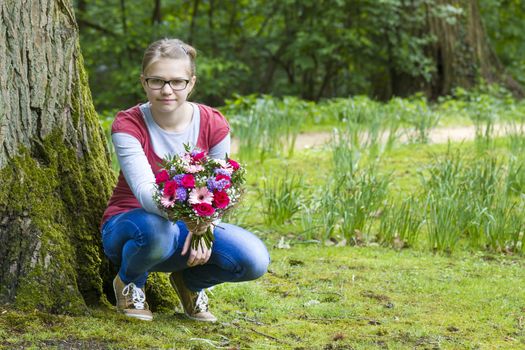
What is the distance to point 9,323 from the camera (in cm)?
306

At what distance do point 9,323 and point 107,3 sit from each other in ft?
42.7

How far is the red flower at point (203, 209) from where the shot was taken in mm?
2926

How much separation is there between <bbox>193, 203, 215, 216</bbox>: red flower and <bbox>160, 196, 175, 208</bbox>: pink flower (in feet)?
0.27

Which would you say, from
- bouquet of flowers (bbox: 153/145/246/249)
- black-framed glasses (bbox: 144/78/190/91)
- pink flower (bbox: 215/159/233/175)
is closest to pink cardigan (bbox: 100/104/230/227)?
black-framed glasses (bbox: 144/78/190/91)

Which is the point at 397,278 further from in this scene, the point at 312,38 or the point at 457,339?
the point at 312,38

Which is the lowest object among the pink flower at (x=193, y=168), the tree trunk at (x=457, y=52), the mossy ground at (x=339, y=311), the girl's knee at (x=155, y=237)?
the mossy ground at (x=339, y=311)

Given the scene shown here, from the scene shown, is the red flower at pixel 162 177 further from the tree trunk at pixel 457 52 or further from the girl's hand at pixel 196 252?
the tree trunk at pixel 457 52

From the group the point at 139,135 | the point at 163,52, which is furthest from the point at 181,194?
the point at 163,52

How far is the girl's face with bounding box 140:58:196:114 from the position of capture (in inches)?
128

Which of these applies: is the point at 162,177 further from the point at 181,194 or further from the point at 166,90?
the point at 166,90

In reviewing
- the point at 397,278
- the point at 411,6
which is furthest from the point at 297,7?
the point at 397,278

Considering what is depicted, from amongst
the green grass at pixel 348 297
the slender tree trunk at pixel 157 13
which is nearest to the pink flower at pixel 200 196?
the green grass at pixel 348 297

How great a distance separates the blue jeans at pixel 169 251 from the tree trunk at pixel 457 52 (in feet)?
35.4

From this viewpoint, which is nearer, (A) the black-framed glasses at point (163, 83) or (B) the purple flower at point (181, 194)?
(B) the purple flower at point (181, 194)
